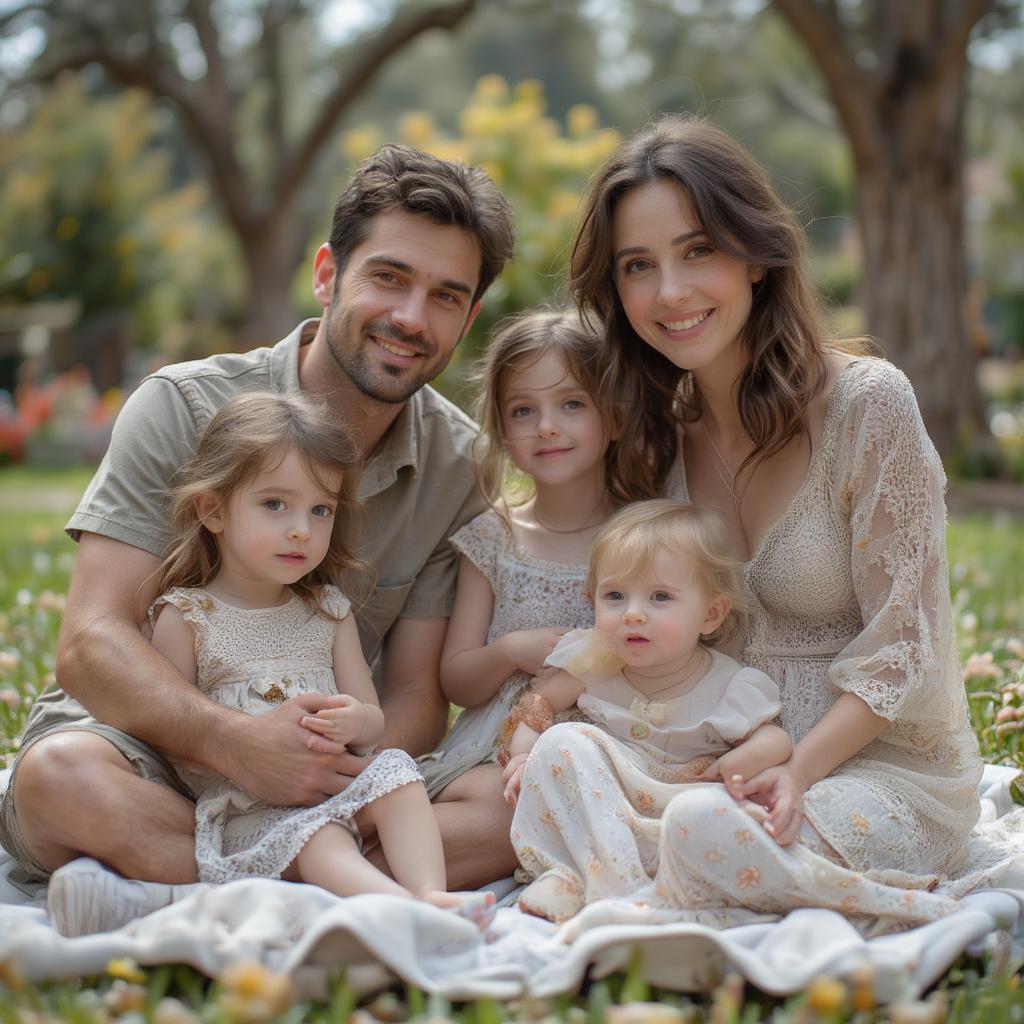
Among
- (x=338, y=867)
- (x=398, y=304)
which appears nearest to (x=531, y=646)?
(x=338, y=867)

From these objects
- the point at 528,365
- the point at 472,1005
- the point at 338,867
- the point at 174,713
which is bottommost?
the point at 472,1005

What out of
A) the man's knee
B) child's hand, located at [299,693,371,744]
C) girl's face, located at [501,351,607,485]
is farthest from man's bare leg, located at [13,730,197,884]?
girl's face, located at [501,351,607,485]

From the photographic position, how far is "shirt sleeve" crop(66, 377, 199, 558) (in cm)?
336

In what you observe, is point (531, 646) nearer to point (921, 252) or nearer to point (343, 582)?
point (343, 582)

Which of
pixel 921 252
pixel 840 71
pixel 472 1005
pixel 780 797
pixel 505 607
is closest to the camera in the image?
pixel 472 1005

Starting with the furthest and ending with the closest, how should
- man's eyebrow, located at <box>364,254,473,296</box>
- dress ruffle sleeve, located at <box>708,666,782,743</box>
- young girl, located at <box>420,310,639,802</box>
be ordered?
man's eyebrow, located at <box>364,254,473,296</box> → young girl, located at <box>420,310,639,802</box> → dress ruffle sleeve, located at <box>708,666,782,743</box>

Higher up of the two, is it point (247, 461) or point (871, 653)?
point (247, 461)

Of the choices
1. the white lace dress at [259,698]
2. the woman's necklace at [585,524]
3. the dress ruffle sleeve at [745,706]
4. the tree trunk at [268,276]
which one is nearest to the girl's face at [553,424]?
the woman's necklace at [585,524]

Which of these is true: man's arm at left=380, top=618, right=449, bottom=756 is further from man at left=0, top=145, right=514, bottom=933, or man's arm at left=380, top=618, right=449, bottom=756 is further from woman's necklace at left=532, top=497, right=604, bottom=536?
woman's necklace at left=532, top=497, right=604, bottom=536

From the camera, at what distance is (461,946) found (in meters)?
2.59

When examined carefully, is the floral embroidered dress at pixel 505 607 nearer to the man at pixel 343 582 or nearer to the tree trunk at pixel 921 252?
the man at pixel 343 582

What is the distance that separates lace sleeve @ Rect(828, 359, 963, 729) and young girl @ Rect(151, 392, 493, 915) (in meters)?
1.11

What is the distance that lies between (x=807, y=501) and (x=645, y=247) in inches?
30.3

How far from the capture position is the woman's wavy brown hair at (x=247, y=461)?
10.5 feet
